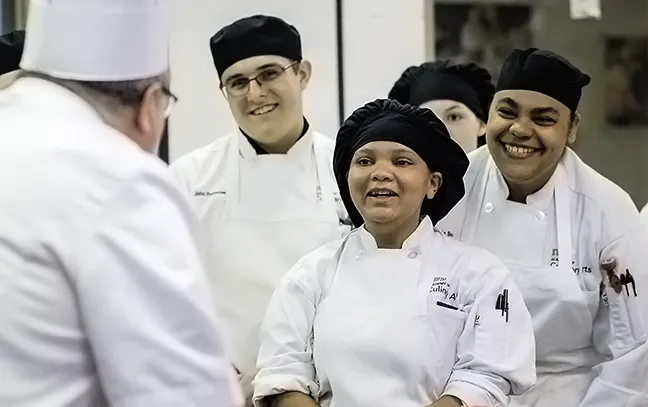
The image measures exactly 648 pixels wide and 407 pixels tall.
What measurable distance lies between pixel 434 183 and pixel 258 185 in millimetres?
435

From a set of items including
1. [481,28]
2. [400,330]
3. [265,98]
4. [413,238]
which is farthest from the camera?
[481,28]

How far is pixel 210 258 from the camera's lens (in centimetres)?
184

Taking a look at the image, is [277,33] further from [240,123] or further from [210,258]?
[210,258]

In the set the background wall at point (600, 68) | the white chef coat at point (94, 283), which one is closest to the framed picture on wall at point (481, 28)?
the background wall at point (600, 68)

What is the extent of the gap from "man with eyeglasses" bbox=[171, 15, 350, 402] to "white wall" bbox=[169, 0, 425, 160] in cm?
58

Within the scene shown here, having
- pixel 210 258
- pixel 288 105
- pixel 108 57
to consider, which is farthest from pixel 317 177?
pixel 108 57

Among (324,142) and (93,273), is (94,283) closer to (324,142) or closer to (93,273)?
(93,273)

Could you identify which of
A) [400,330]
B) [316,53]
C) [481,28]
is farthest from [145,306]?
[481,28]

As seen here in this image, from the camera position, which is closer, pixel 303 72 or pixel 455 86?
pixel 303 72

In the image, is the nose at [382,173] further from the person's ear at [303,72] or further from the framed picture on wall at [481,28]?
the framed picture on wall at [481,28]

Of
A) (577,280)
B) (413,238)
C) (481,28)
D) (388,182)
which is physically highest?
(481,28)

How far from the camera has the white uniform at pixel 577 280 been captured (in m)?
1.63

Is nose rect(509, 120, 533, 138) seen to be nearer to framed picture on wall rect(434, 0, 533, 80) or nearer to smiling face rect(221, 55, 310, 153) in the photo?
smiling face rect(221, 55, 310, 153)

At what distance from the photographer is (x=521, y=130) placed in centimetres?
166
